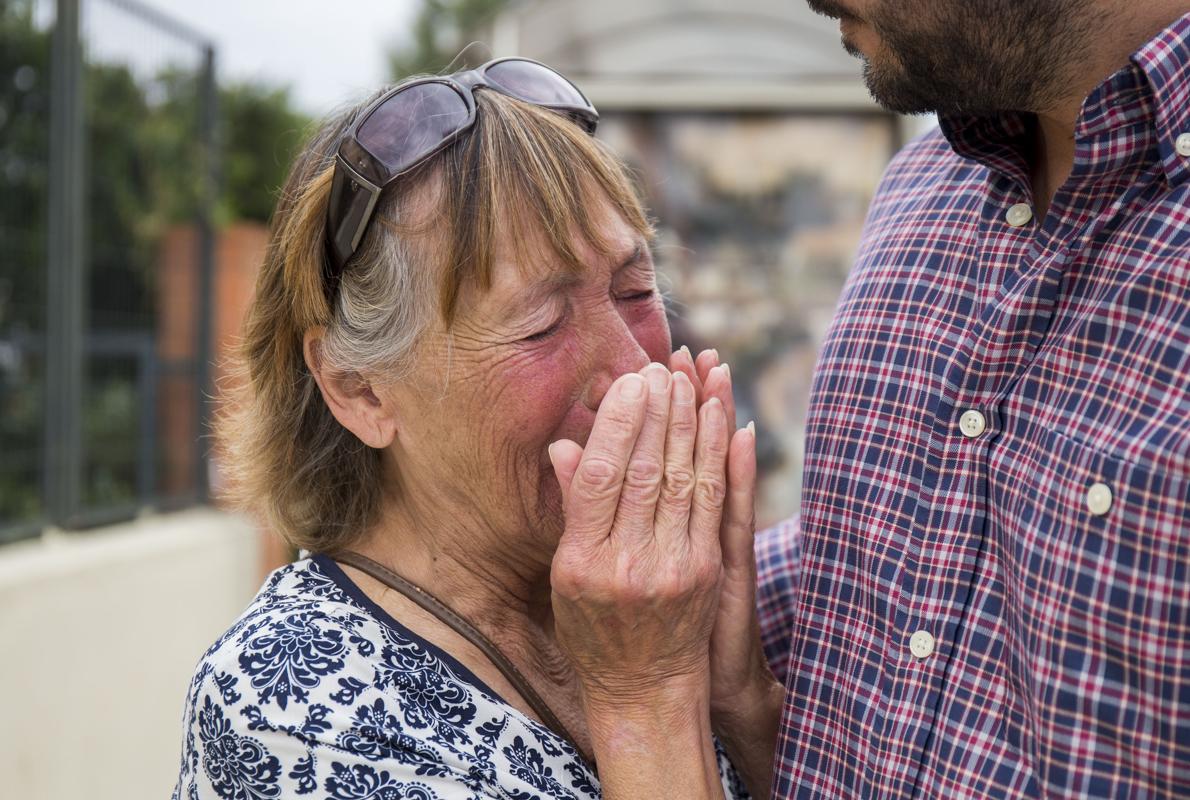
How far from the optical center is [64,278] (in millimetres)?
5742

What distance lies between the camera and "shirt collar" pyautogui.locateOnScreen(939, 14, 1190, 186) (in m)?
1.50

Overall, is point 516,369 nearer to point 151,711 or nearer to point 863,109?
point 863,109

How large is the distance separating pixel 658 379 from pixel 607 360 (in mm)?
166

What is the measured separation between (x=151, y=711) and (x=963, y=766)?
5.49 m

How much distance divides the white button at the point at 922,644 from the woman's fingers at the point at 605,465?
461mm

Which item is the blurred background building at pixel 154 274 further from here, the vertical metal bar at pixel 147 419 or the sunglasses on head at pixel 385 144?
the sunglasses on head at pixel 385 144

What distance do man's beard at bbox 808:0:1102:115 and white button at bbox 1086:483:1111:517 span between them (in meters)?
0.57

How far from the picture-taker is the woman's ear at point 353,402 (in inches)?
77.8

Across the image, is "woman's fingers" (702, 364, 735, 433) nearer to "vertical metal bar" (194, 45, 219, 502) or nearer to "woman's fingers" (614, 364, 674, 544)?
"woman's fingers" (614, 364, 674, 544)

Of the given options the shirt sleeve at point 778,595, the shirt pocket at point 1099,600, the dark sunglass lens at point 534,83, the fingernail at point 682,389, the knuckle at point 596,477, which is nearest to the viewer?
the shirt pocket at point 1099,600

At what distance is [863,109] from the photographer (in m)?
6.05

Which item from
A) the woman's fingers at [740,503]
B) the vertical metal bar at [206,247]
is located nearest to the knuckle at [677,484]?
the woman's fingers at [740,503]

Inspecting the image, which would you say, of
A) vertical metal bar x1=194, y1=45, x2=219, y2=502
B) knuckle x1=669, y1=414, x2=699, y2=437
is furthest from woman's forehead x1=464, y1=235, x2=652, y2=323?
vertical metal bar x1=194, y1=45, x2=219, y2=502

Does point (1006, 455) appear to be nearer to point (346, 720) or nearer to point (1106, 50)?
point (1106, 50)
